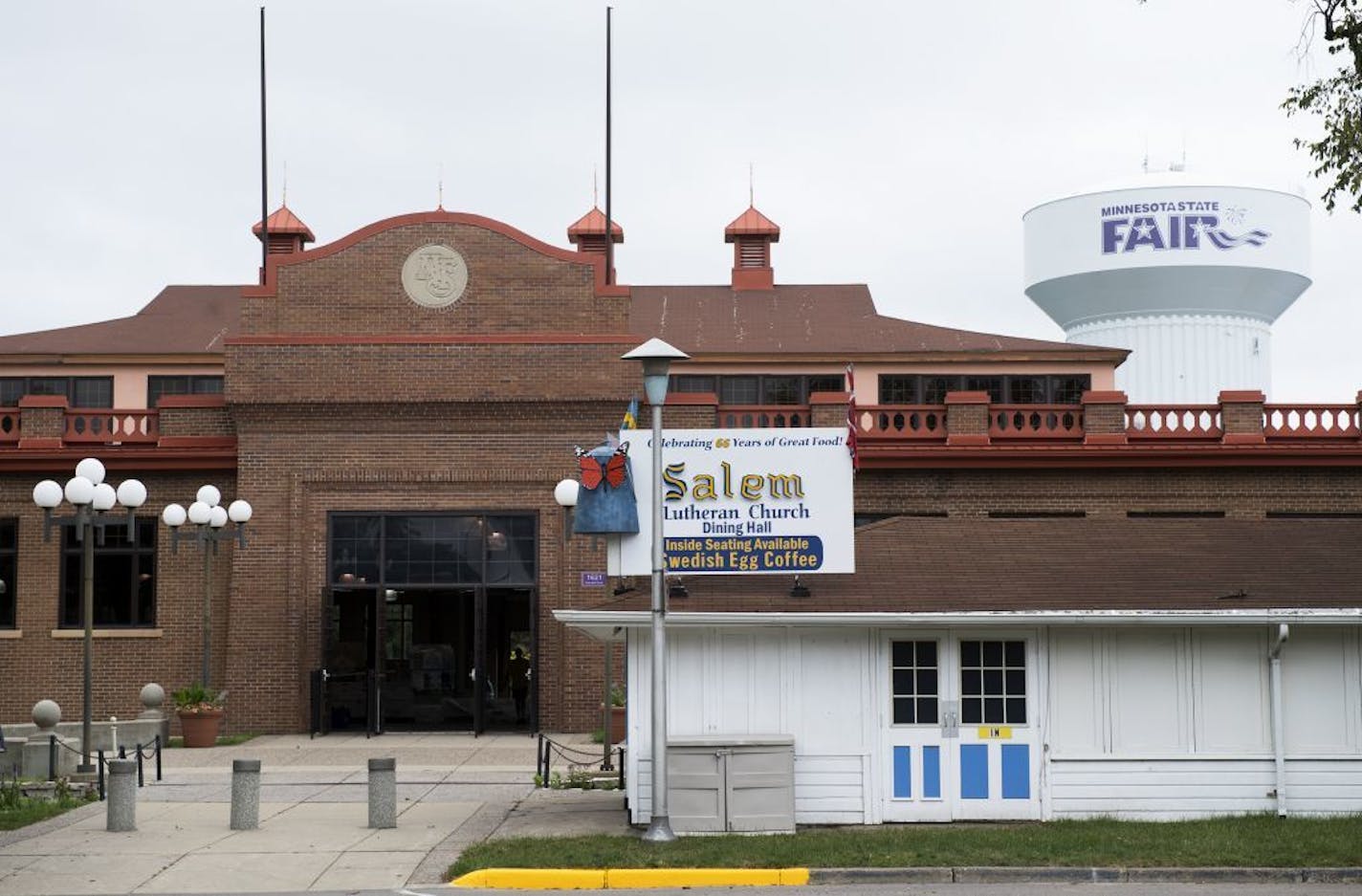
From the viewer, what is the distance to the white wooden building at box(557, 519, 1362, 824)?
20.1 metres

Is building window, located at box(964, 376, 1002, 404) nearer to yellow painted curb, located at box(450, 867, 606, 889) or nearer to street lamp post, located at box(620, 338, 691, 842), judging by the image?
street lamp post, located at box(620, 338, 691, 842)

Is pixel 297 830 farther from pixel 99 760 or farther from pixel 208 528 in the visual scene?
pixel 208 528

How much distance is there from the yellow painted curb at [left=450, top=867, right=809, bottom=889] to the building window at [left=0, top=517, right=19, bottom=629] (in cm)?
2004

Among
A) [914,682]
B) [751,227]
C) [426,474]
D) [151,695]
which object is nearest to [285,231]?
[751,227]

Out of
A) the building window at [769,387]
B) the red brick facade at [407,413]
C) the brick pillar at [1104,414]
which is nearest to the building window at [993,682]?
the red brick facade at [407,413]

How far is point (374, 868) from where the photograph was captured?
714 inches

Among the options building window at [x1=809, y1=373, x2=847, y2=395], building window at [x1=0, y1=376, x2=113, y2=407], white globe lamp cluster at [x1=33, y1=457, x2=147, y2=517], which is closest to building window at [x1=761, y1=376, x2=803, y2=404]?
building window at [x1=809, y1=373, x2=847, y2=395]

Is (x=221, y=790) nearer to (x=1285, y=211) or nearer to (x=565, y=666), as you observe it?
(x=565, y=666)

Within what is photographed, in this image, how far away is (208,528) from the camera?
106ft

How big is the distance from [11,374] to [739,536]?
1033 inches

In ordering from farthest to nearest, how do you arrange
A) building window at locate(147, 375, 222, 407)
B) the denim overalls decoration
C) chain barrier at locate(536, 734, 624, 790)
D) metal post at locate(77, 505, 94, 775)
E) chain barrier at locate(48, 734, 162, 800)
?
building window at locate(147, 375, 222, 407), metal post at locate(77, 505, 94, 775), chain barrier at locate(536, 734, 624, 790), chain barrier at locate(48, 734, 162, 800), the denim overalls decoration

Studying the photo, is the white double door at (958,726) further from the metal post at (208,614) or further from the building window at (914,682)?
the metal post at (208,614)

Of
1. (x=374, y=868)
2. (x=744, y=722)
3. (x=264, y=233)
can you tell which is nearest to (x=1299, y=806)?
(x=744, y=722)

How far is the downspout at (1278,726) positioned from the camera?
66.1 feet
